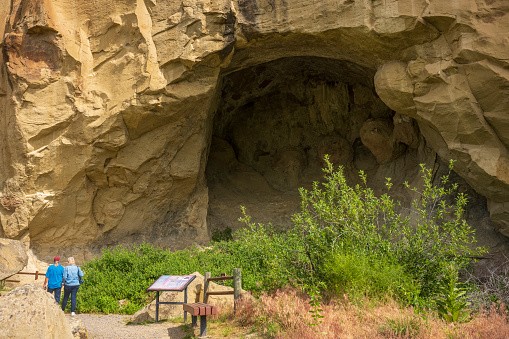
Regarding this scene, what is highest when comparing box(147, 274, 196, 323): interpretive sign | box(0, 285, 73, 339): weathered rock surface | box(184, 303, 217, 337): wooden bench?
box(0, 285, 73, 339): weathered rock surface

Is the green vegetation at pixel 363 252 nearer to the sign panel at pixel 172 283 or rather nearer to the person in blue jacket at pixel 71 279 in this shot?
the sign panel at pixel 172 283

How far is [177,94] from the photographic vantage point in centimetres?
952

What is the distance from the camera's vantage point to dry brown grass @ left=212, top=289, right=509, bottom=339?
12.9 ft

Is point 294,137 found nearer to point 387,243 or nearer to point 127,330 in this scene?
point 387,243

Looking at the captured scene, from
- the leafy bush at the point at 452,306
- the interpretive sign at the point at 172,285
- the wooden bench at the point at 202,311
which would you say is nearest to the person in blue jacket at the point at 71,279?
the interpretive sign at the point at 172,285

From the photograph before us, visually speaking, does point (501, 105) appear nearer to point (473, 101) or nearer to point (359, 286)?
point (473, 101)

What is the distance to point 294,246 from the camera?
650 centimetres

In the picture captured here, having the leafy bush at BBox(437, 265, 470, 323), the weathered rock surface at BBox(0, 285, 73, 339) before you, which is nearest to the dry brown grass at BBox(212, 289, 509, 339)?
the leafy bush at BBox(437, 265, 470, 323)

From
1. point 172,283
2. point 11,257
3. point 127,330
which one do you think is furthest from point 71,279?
point 11,257

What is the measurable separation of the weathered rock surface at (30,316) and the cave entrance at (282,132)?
8.20 meters

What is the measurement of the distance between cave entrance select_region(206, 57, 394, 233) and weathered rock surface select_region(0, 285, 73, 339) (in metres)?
8.20

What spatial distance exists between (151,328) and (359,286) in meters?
2.68

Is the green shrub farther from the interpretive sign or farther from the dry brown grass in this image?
the interpretive sign

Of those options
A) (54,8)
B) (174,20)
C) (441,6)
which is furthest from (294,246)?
(54,8)
